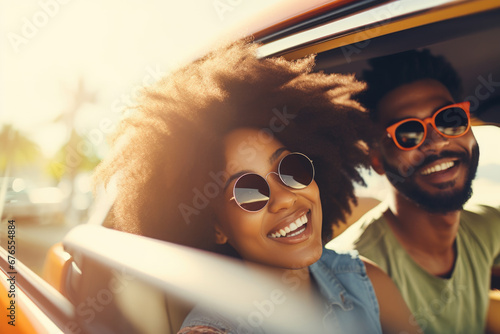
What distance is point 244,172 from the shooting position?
1476mm

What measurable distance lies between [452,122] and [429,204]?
463 mm

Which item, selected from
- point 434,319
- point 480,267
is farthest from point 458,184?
point 434,319

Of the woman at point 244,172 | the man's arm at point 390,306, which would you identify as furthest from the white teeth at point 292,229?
the man's arm at point 390,306

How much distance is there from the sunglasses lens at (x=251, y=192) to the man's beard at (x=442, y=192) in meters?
0.97

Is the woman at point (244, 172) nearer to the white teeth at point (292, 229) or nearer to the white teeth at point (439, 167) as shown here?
the white teeth at point (292, 229)

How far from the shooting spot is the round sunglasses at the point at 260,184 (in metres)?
1.43

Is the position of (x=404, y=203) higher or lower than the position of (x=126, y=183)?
lower

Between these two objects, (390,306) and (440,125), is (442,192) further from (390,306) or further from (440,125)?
(390,306)

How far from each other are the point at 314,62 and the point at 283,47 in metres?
0.21

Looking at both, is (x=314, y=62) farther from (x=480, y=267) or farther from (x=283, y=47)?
(x=480, y=267)

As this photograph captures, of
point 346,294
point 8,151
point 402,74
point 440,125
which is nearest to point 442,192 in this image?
point 440,125

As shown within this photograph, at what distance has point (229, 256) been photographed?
5.43ft

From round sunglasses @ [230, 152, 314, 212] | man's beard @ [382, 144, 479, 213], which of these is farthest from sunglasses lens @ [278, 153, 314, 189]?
man's beard @ [382, 144, 479, 213]

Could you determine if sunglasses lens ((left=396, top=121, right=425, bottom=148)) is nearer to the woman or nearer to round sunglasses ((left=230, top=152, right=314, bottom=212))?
the woman
